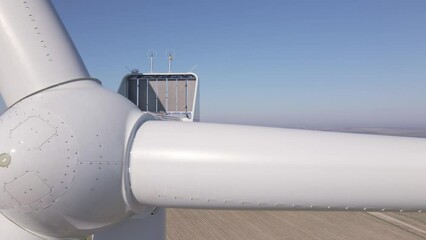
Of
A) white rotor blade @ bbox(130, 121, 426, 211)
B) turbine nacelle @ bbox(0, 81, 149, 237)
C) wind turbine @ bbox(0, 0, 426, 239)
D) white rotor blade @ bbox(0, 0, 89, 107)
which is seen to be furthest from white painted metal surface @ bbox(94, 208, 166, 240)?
white rotor blade @ bbox(0, 0, 89, 107)

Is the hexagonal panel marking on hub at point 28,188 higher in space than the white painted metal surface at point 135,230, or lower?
higher

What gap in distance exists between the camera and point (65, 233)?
11.3 feet

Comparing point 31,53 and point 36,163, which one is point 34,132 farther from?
point 31,53

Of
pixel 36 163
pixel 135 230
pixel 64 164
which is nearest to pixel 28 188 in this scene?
pixel 36 163

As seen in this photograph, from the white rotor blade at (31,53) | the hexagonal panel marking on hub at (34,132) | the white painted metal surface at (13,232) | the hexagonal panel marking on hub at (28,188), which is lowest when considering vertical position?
the white painted metal surface at (13,232)

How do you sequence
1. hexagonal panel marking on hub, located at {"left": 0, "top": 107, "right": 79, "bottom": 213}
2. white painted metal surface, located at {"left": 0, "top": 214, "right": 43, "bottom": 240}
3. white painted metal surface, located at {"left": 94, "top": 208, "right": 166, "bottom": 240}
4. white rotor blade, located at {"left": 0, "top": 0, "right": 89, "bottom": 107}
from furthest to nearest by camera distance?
white painted metal surface, located at {"left": 94, "top": 208, "right": 166, "bottom": 240} → white rotor blade, located at {"left": 0, "top": 0, "right": 89, "bottom": 107} → white painted metal surface, located at {"left": 0, "top": 214, "right": 43, "bottom": 240} → hexagonal panel marking on hub, located at {"left": 0, "top": 107, "right": 79, "bottom": 213}

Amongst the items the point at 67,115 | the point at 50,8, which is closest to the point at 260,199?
the point at 67,115

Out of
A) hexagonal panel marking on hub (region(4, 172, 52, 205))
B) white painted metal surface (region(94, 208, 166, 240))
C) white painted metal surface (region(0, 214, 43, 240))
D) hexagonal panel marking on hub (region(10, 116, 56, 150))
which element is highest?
hexagonal panel marking on hub (region(10, 116, 56, 150))

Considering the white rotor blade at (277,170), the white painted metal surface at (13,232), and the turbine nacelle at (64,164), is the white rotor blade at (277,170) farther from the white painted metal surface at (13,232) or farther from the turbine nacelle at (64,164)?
the white painted metal surface at (13,232)

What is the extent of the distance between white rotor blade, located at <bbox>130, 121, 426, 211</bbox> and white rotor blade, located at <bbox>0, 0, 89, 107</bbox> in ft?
5.01

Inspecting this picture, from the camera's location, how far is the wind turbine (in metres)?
3.01

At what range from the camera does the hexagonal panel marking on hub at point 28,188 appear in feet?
9.78

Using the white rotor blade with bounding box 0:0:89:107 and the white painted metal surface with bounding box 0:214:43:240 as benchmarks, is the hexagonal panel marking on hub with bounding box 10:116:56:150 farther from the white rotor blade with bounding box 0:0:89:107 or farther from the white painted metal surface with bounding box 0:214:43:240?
the white painted metal surface with bounding box 0:214:43:240

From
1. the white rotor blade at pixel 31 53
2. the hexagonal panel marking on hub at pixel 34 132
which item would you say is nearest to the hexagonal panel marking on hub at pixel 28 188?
the hexagonal panel marking on hub at pixel 34 132
